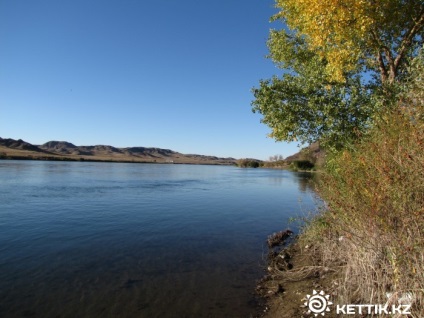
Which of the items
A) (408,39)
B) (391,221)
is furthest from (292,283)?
(408,39)

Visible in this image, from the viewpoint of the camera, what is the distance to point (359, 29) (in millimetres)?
13000

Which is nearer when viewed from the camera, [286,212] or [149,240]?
[149,240]

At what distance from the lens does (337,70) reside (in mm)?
13930

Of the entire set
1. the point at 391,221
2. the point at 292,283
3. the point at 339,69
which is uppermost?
the point at 339,69

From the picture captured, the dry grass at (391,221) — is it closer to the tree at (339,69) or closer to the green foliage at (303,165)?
the tree at (339,69)

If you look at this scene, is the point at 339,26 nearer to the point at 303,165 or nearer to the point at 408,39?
the point at 408,39

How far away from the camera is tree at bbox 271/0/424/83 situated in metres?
12.6

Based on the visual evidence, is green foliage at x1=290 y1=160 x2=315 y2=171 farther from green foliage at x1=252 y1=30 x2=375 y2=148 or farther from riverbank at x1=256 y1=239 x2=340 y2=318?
riverbank at x1=256 y1=239 x2=340 y2=318

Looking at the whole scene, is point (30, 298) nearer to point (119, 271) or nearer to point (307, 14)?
point (119, 271)

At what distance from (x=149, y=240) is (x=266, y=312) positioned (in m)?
9.58

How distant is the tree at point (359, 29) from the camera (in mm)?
12633

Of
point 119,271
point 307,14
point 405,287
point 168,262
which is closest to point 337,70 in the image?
point 307,14

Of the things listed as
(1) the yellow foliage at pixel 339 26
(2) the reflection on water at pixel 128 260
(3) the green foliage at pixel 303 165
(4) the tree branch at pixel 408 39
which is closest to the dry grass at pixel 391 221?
(2) the reflection on water at pixel 128 260

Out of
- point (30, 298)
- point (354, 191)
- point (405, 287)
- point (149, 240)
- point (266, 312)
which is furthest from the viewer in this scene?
point (149, 240)
